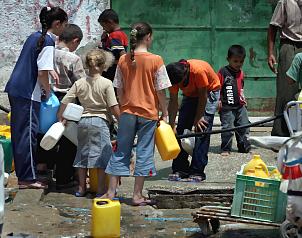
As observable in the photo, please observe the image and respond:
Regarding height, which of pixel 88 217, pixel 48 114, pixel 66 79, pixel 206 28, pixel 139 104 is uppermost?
pixel 206 28

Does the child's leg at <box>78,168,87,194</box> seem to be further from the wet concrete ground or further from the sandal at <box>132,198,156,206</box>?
the sandal at <box>132,198,156,206</box>

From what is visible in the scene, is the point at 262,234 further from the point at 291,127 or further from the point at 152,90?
the point at 152,90

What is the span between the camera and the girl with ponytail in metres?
7.68

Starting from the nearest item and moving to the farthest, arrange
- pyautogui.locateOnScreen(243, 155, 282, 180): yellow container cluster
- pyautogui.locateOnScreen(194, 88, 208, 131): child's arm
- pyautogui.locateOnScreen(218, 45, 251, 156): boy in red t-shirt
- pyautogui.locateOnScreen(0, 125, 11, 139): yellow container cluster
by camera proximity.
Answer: pyautogui.locateOnScreen(243, 155, 282, 180): yellow container cluster → pyautogui.locateOnScreen(194, 88, 208, 131): child's arm → pyautogui.locateOnScreen(0, 125, 11, 139): yellow container cluster → pyautogui.locateOnScreen(218, 45, 251, 156): boy in red t-shirt

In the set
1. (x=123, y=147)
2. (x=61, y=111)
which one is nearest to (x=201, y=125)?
(x=123, y=147)

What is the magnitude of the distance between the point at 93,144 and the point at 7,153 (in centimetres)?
121

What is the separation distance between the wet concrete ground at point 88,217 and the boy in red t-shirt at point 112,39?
1.40 meters

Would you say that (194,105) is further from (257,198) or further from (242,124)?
(257,198)

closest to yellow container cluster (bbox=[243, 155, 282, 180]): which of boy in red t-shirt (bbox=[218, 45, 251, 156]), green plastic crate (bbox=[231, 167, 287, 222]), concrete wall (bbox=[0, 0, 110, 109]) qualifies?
green plastic crate (bbox=[231, 167, 287, 222])

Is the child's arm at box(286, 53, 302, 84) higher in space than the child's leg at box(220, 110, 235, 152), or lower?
higher

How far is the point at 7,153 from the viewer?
8.47m

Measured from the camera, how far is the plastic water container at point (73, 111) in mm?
7652

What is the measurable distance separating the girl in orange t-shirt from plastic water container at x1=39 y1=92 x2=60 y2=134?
75 centimetres

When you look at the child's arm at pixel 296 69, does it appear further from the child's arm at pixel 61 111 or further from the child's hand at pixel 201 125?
the child's arm at pixel 61 111
